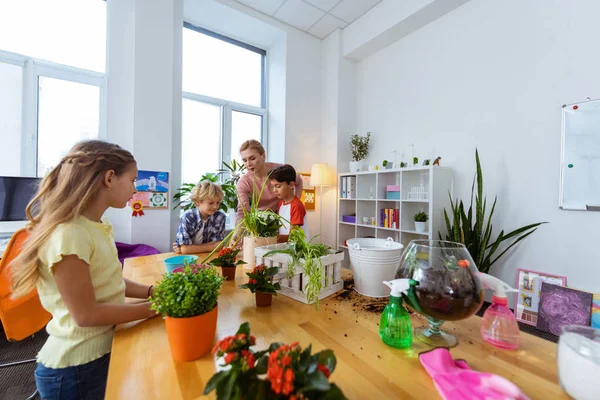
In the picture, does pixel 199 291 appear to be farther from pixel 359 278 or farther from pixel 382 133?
pixel 382 133

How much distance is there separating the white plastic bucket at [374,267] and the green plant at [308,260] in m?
0.14

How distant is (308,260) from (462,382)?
0.53 meters

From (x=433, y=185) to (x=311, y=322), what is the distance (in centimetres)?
247

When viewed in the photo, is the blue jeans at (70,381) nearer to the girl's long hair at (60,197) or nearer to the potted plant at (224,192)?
the girl's long hair at (60,197)

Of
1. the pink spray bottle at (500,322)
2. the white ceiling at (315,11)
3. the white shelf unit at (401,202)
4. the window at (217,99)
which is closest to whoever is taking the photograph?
the pink spray bottle at (500,322)

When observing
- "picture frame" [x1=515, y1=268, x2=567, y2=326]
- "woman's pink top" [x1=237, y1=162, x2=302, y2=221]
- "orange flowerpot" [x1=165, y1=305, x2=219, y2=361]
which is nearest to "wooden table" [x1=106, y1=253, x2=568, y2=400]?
"orange flowerpot" [x1=165, y1=305, x2=219, y2=361]

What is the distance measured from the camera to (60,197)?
2.68ft

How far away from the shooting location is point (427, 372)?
62cm

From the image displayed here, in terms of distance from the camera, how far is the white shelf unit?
2854mm

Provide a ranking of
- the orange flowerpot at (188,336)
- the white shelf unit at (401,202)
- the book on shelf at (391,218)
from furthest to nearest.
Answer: the book on shelf at (391,218) < the white shelf unit at (401,202) < the orange flowerpot at (188,336)

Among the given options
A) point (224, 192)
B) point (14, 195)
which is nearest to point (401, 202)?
point (224, 192)

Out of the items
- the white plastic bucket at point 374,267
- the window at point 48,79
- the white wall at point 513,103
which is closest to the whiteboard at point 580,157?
the white wall at point 513,103

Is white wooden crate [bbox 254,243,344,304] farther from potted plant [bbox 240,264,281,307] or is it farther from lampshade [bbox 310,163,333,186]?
lampshade [bbox 310,163,333,186]

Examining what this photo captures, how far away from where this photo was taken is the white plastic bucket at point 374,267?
102 cm
